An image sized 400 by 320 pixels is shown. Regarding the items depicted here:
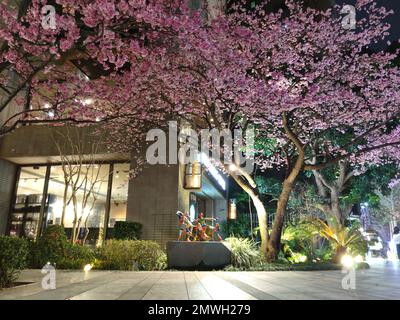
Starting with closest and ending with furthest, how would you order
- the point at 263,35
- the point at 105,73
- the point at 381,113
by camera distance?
1. the point at 263,35
2. the point at 381,113
3. the point at 105,73

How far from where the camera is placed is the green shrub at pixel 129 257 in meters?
10.0

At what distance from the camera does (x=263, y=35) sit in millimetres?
11867

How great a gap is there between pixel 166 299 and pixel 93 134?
38.5 ft

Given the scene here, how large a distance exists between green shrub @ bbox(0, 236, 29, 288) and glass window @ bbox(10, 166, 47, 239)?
1069 centimetres

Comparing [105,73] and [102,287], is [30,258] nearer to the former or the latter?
[102,287]

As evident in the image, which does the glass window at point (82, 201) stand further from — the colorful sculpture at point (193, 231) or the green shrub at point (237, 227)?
the green shrub at point (237, 227)

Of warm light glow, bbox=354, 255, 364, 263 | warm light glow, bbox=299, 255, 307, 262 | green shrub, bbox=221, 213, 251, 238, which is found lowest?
warm light glow, bbox=299, 255, 307, 262

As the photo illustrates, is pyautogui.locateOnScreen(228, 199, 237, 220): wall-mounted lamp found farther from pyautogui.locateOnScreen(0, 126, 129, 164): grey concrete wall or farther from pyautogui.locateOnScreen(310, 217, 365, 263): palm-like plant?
pyautogui.locateOnScreen(0, 126, 129, 164): grey concrete wall

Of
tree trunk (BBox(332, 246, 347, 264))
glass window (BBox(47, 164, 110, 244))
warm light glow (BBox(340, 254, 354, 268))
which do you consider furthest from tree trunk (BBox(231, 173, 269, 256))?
glass window (BBox(47, 164, 110, 244))

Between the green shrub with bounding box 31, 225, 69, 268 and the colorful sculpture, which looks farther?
the colorful sculpture

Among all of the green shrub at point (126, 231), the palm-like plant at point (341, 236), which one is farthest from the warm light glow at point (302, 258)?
the green shrub at point (126, 231)

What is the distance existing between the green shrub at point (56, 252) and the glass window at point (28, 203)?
235 inches

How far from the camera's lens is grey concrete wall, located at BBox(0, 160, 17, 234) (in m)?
15.4
